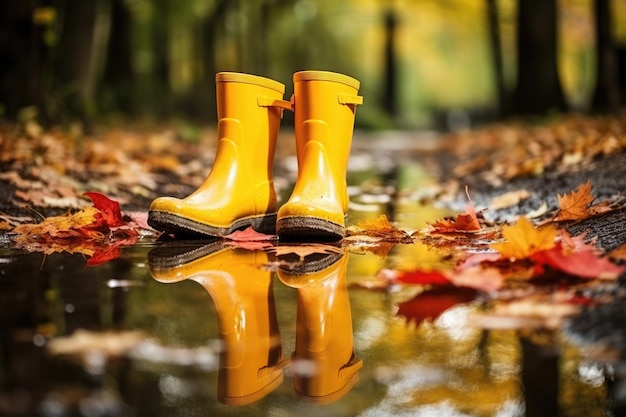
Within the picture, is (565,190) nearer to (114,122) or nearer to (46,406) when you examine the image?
(46,406)

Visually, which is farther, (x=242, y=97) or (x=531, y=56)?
(x=531, y=56)

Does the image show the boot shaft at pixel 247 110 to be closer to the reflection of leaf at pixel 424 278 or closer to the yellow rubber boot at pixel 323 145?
the yellow rubber boot at pixel 323 145

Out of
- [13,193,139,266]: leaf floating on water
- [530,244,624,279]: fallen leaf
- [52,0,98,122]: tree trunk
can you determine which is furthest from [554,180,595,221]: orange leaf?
[52,0,98,122]: tree trunk

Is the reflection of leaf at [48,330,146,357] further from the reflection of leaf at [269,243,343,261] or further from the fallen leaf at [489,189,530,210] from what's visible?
the fallen leaf at [489,189,530,210]

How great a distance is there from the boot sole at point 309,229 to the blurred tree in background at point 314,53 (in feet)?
15.6

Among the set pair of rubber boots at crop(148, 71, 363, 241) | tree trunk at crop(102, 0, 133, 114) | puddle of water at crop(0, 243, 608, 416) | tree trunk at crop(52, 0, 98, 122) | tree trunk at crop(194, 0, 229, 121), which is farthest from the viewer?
tree trunk at crop(194, 0, 229, 121)

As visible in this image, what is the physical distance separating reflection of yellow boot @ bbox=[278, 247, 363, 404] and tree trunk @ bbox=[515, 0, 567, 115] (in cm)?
935

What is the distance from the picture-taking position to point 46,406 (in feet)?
3.35

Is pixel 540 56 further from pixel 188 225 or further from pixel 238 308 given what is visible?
pixel 238 308

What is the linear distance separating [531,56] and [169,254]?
9.47 m

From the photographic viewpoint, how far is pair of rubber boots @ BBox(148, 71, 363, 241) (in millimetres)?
2471

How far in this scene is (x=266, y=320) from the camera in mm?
1503

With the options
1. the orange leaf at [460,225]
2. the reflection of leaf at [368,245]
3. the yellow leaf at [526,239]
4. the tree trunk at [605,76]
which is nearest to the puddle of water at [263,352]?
the yellow leaf at [526,239]

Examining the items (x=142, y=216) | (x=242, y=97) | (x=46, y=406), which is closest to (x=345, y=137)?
(x=242, y=97)
